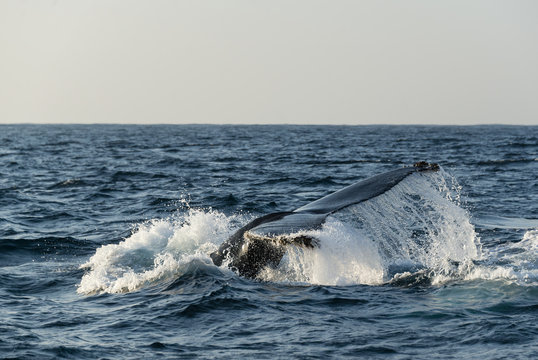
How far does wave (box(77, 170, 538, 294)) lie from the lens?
693cm

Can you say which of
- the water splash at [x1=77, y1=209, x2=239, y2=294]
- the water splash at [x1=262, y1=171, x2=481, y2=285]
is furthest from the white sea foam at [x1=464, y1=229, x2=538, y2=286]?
the water splash at [x1=77, y1=209, x2=239, y2=294]

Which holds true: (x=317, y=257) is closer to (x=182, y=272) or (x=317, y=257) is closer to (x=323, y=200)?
(x=323, y=200)

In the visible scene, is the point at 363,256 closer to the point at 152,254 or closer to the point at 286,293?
the point at 286,293

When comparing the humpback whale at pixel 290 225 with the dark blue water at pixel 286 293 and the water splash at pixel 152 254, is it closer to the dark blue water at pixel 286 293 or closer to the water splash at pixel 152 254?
the dark blue water at pixel 286 293

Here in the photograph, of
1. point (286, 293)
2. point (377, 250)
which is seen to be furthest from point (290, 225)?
point (377, 250)

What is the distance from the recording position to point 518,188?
19781 mm

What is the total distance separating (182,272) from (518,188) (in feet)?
44.7

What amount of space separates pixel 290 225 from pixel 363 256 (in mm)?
1387

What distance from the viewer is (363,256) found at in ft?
25.3

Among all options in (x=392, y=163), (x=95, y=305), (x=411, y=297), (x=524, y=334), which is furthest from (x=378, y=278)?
(x=392, y=163)

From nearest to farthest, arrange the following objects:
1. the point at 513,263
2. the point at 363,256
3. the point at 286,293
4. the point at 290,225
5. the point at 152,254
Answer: the point at 290,225 → the point at 286,293 → the point at 363,256 → the point at 513,263 → the point at 152,254

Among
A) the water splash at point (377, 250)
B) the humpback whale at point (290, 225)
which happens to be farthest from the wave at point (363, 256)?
the humpback whale at point (290, 225)

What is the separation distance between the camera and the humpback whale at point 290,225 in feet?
21.3

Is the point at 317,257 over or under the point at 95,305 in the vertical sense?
over
